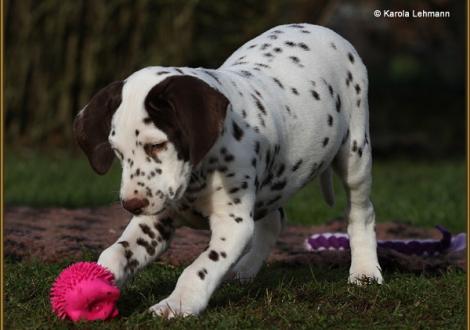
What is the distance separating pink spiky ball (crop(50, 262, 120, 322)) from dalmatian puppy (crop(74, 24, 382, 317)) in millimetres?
184

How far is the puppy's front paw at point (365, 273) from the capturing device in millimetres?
5578

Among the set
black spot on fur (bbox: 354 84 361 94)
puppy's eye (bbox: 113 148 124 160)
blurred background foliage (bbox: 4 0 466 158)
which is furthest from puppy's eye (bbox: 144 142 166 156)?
blurred background foliage (bbox: 4 0 466 158)

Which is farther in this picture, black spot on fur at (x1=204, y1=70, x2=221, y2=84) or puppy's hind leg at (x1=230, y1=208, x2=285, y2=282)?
puppy's hind leg at (x1=230, y1=208, x2=285, y2=282)

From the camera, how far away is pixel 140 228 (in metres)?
5.00

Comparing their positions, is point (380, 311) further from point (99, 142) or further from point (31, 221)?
point (31, 221)

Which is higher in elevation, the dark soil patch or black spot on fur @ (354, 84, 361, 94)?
black spot on fur @ (354, 84, 361, 94)

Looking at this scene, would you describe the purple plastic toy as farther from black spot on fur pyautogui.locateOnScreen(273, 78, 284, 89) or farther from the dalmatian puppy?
black spot on fur pyautogui.locateOnScreen(273, 78, 284, 89)

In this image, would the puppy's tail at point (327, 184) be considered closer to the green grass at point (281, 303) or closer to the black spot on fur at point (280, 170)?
the green grass at point (281, 303)

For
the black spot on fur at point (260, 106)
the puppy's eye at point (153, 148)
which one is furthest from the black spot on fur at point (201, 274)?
the black spot on fur at point (260, 106)

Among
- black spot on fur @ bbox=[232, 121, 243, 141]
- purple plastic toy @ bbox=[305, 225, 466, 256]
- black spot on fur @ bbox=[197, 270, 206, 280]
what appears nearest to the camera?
black spot on fur @ bbox=[197, 270, 206, 280]

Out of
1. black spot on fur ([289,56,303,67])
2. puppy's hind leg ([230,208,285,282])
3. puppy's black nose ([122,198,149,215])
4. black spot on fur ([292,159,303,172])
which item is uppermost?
black spot on fur ([289,56,303,67])

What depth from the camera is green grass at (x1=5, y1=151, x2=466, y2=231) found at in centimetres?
912

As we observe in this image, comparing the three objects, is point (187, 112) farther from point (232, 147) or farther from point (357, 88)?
point (357, 88)

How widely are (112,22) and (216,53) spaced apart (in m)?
1.50
